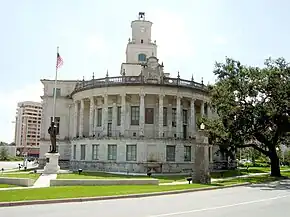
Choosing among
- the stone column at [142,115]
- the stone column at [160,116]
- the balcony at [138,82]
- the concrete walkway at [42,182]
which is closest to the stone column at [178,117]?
the balcony at [138,82]

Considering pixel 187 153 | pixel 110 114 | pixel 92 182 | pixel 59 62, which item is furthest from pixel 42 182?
pixel 187 153

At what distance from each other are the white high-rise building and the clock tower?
339 feet

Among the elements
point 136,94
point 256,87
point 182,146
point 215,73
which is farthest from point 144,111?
point 256,87

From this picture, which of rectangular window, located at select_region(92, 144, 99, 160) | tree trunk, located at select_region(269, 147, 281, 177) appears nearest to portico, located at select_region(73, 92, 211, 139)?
rectangular window, located at select_region(92, 144, 99, 160)

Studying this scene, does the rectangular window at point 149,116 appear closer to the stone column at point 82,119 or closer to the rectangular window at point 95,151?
the rectangular window at point 95,151

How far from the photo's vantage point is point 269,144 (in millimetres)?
43594

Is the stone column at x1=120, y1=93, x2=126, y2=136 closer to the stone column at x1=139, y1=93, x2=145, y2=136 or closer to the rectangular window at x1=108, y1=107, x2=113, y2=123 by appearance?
the stone column at x1=139, y1=93, x2=145, y2=136

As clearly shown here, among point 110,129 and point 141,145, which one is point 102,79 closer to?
point 110,129

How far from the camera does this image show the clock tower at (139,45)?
2501 inches

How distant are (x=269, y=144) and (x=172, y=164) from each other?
41.8 feet

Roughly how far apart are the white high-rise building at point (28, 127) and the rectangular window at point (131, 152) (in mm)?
114205

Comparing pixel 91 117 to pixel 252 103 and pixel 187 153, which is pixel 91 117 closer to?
pixel 187 153

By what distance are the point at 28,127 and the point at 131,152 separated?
421ft

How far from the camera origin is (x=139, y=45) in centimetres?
6372
